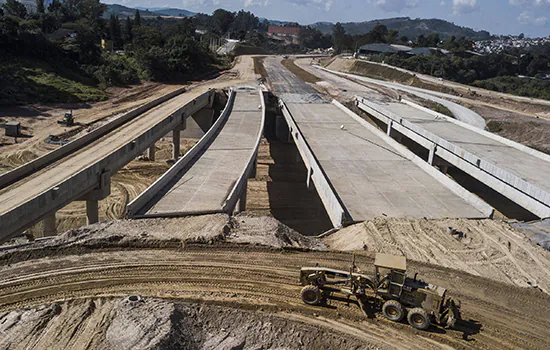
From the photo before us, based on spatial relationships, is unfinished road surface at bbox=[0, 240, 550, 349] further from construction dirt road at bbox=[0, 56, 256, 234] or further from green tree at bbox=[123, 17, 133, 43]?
green tree at bbox=[123, 17, 133, 43]

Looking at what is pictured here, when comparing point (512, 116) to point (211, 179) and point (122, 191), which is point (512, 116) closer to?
point (211, 179)

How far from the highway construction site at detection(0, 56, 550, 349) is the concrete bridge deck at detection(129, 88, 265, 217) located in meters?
0.13

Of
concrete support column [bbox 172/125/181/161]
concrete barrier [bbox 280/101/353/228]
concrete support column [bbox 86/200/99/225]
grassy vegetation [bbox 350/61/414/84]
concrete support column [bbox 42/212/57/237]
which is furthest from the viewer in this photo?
grassy vegetation [bbox 350/61/414/84]

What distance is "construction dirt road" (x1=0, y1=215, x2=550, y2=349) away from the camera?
11.5m

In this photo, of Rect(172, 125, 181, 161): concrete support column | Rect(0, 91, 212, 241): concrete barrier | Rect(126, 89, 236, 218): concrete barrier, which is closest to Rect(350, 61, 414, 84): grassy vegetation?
Rect(172, 125, 181, 161): concrete support column

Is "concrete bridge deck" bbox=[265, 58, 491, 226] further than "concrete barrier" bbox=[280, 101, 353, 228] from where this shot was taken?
Yes

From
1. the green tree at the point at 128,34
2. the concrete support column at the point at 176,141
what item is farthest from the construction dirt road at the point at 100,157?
the green tree at the point at 128,34

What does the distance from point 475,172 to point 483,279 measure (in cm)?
1485

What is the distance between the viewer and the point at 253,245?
16.4 metres

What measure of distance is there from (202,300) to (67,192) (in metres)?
11.7

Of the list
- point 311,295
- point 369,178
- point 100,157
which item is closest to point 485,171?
point 369,178

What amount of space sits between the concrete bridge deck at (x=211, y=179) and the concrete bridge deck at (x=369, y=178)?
4182 millimetres

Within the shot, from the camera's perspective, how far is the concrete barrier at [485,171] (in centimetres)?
2305

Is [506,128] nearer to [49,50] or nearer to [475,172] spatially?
[475,172]
